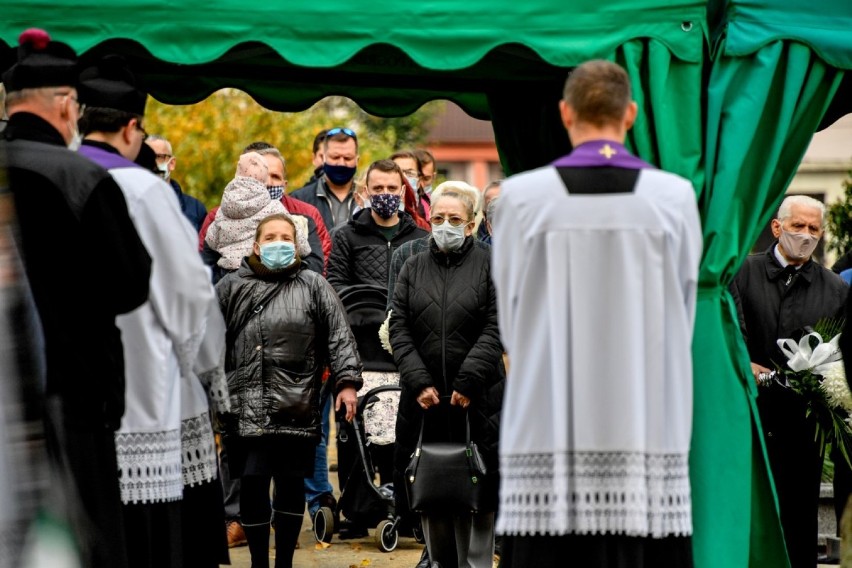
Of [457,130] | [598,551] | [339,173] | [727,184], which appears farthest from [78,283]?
[457,130]

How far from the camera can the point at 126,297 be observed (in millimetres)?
5730

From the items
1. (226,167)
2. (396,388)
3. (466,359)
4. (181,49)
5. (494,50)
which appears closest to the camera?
(181,49)

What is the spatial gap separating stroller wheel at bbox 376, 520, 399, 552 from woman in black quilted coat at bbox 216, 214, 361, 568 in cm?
121

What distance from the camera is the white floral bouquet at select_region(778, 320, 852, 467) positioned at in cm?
797

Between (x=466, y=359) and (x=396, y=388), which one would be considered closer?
(x=466, y=359)

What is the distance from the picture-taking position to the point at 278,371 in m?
8.13

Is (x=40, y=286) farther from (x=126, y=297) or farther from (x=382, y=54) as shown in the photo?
(x=382, y=54)

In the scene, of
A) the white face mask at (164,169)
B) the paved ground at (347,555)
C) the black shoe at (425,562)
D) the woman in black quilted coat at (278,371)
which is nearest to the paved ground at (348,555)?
the paved ground at (347,555)

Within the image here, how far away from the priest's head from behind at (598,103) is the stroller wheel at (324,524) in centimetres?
443

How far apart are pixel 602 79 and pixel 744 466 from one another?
201 cm

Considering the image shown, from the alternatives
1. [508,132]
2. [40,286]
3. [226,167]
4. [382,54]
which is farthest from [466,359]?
[226,167]

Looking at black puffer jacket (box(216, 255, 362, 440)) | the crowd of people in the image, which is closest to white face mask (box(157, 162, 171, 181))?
black puffer jacket (box(216, 255, 362, 440))

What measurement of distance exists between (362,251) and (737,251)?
134 inches

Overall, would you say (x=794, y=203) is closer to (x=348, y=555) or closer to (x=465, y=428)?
(x=465, y=428)
